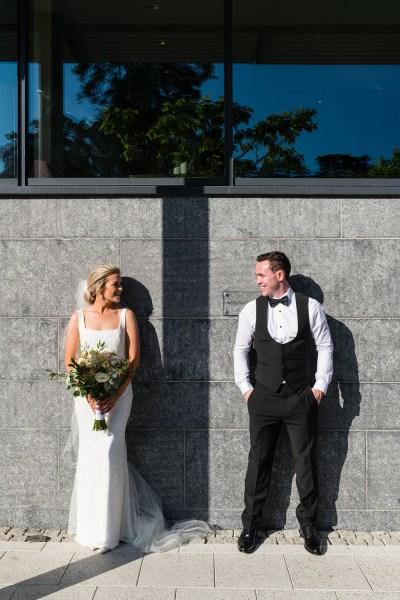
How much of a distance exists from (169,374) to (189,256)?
90 centimetres

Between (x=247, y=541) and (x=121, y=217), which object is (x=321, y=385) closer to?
(x=247, y=541)

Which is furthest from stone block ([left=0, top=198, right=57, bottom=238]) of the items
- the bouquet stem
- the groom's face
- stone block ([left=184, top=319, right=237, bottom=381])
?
the groom's face

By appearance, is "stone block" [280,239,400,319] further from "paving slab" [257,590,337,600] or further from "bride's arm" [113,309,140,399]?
"paving slab" [257,590,337,600]

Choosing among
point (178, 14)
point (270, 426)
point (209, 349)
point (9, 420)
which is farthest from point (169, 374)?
point (178, 14)

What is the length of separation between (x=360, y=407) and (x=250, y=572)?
4.96 ft

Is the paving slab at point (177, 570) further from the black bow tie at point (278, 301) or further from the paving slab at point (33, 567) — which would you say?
the black bow tie at point (278, 301)

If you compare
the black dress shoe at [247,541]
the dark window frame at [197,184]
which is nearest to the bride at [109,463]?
the black dress shoe at [247,541]

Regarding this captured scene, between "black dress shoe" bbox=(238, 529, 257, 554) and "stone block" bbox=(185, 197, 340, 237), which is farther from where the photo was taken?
"stone block" bbox=(185, 197, 340, 237)

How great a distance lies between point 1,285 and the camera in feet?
19.0

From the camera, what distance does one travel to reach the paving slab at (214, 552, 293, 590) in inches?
187

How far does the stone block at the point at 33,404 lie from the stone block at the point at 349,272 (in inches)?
77.4

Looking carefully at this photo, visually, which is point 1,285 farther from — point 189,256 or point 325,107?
point 325,107

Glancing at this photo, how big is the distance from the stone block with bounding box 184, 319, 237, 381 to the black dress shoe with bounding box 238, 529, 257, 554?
1.11 m

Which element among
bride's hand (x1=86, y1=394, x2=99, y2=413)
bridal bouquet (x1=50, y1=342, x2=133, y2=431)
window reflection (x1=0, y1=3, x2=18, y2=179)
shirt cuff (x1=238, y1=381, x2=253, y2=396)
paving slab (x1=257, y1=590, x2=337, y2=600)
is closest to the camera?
paving slab (x1=257, y1=590, x2=337, y2=600)
